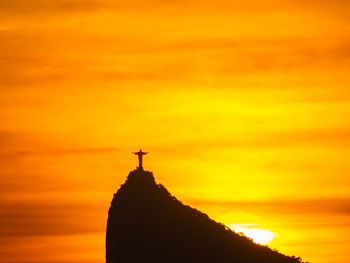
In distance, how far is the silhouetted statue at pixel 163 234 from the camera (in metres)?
75.9

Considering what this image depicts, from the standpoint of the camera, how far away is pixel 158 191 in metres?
78.6

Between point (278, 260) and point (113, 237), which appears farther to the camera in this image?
point (113, 237)

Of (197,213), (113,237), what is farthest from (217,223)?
(113,237)

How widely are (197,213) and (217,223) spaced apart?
4.38ft

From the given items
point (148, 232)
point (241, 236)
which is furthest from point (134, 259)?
point (241, 236)

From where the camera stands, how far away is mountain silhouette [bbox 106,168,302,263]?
7588 cm

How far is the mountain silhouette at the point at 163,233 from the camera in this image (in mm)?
75875

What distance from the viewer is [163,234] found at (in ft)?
258

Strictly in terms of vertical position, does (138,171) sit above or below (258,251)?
above

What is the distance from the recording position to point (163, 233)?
7869cm

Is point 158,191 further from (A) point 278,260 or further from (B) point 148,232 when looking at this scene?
(A) point 278,260

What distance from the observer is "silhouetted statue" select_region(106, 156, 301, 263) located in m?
75.9

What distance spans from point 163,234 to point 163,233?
8cm

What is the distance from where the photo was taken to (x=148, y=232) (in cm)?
7925
